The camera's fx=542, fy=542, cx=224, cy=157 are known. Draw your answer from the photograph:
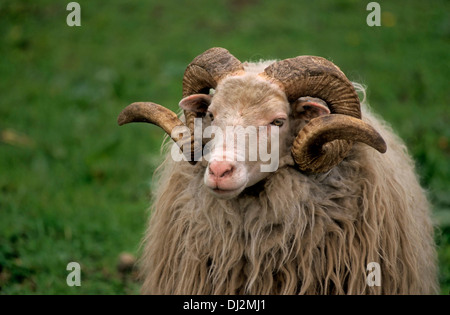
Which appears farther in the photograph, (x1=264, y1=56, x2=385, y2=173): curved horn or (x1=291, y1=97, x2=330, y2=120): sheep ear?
(x1=291, y1=97, x2=330, y2=120): sheep ear

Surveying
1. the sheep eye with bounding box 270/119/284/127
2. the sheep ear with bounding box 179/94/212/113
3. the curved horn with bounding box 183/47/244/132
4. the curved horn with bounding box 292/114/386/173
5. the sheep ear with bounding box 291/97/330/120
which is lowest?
the curved horn with bounding box 292/114/386/173

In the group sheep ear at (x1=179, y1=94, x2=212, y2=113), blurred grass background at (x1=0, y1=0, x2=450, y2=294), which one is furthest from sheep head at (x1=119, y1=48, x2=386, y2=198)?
blurred grass background at (x1=0, y1=0, x2=450, y2=294)

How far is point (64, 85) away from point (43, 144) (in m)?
2.20

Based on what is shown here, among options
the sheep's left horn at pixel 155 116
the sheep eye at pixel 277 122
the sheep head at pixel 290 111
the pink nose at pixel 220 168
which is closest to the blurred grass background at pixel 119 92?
the sheep's left horn at pixel 155 116

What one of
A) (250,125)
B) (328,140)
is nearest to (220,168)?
(250,125)

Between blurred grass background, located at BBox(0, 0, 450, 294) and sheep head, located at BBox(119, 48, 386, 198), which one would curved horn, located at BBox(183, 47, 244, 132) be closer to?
sheep head, located at BBox(119, 48, 386, 198)

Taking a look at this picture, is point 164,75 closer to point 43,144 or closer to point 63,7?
point 43,144

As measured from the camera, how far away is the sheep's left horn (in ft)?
12.4

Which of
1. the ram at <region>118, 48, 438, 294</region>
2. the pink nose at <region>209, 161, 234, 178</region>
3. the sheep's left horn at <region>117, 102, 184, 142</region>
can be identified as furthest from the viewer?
the sheep's left horn at <region>117, 102, 184, 142</region>

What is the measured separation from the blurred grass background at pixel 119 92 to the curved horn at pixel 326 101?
163 centimetres

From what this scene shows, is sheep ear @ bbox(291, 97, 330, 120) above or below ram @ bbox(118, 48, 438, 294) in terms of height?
above

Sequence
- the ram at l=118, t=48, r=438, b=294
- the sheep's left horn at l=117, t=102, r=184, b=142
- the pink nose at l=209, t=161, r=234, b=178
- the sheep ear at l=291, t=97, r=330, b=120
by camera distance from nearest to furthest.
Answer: the pink nose at l=209, t=161, r=234, b=178
the ram at l=118, t=48, r=438, b=294
the sheep ear at l=291, t=97, r=330, b=120
the sheep's left horn at l=117, t=102, r=184, b=142
